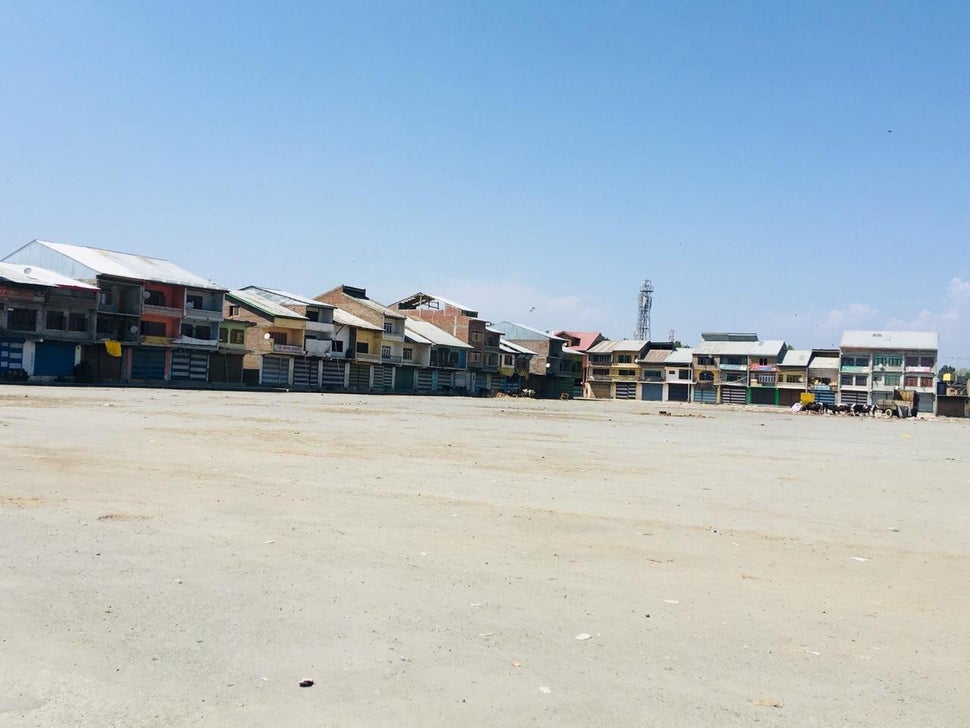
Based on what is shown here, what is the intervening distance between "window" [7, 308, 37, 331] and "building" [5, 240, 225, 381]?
13.2 ft

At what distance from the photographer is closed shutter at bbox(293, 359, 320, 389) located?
72.0 meters

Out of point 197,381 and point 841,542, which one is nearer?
point 841,542

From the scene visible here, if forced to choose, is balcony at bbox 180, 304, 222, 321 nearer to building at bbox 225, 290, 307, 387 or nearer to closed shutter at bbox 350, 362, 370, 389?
building at bbox 225, 290, 307, 387

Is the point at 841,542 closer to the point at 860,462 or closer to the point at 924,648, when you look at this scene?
the point at 924,648

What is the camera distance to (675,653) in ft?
17.7

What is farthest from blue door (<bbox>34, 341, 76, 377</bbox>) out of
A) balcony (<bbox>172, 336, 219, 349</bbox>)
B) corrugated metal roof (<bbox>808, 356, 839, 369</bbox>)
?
corrugated metal roof (<bbox>808, 356, 839, 369</bbox>)

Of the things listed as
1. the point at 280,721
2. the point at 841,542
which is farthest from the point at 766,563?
the point at 280,721

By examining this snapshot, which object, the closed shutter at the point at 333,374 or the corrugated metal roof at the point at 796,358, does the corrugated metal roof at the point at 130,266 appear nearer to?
the closed shutter at the point at 333,374

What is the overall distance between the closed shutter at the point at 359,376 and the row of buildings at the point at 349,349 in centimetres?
15

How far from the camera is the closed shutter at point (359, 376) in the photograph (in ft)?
260

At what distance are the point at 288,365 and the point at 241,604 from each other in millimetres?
66738

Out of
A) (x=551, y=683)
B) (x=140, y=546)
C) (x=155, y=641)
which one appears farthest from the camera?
(x=140, y=546)

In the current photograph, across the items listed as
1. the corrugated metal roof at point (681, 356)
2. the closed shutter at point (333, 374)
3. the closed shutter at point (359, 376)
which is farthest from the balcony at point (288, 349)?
the corrugated metal roof at point (681, 356)

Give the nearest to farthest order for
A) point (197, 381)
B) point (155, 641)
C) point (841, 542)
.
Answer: point (155, 641) → point (841, 542) → point (197, 381)
